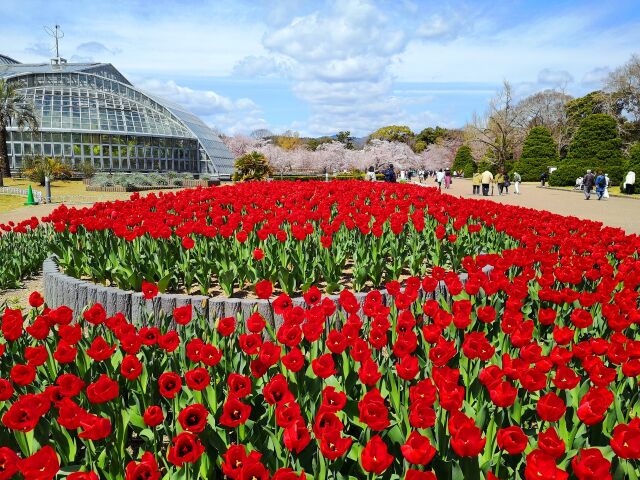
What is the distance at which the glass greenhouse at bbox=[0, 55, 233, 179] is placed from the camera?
37062 millimetres

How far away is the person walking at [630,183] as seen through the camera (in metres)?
23.2

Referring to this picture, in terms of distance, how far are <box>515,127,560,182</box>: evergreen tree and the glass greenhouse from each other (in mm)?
24780

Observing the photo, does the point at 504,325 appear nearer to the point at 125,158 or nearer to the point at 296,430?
the point at 296,430

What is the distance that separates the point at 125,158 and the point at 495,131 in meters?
36.4

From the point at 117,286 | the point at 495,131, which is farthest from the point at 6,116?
the point at 495,131

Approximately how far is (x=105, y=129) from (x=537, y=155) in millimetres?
33986

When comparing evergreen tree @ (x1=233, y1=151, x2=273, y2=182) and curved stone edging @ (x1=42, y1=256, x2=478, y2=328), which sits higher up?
evergreen tree @ (x1=233, y1=151, x2=273, y2=182)

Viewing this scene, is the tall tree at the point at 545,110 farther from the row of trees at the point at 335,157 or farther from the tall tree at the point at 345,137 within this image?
the tall tree at the point at 345,137

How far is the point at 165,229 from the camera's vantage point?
5277mm

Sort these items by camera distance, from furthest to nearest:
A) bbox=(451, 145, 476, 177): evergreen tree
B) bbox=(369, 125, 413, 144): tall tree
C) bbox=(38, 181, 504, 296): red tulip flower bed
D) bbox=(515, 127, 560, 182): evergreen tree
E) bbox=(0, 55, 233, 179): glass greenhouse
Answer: bbox=(369, 125, 413, 144): tall tree
bbox=(451, 145, 476, 177): evergreen tree
bbox=(515, 127, 560, 182): evergreen tree
bbox=(0, 55, 233, 179): glass greenhouse
bbox=(38, 181, 504, 296): red tulip flower bed

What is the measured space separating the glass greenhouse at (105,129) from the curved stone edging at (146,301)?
1292 inches

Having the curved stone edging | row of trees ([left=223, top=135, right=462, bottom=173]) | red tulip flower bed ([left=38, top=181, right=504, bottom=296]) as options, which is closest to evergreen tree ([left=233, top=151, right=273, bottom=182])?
red tulip flower bed ([left=38, top=181, right=504, bottom=296])

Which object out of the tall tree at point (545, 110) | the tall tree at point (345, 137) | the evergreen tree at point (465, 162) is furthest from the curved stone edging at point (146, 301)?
the tall tree at point (345, 137)

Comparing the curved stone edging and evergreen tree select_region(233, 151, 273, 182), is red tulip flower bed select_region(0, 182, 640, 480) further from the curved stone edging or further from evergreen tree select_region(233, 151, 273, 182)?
evergreen tree select_region(233, 151, 273, 182)
